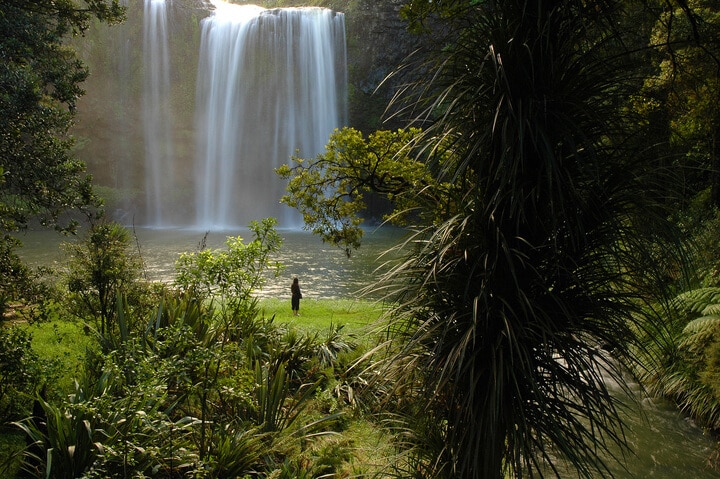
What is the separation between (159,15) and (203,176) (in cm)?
1514

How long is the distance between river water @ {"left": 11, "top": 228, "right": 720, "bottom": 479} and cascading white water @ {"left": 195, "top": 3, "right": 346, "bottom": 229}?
25.6 ft

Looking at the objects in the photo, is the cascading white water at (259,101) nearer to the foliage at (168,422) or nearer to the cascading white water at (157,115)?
the cascading white water at (157,115)

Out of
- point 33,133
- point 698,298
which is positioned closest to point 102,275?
point 33,133

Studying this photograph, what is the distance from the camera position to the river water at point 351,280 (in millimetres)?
6391

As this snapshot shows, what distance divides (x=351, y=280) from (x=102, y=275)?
13.1 m

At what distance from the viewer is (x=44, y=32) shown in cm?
902

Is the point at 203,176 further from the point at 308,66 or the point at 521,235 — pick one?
the point at 521,235

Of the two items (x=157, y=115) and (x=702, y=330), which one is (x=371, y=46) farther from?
(x=702, y=330)

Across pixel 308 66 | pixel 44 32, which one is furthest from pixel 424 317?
pixel 308 66

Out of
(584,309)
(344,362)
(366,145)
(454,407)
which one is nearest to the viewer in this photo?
(584,309)

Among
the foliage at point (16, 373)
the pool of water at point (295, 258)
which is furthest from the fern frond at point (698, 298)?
the foliage at point (16, 373)

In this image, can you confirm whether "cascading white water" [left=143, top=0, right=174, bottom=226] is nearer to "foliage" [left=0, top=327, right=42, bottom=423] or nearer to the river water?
the river water

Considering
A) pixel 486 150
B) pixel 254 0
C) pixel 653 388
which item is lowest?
pixel 653 388

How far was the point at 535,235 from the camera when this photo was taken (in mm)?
2701
